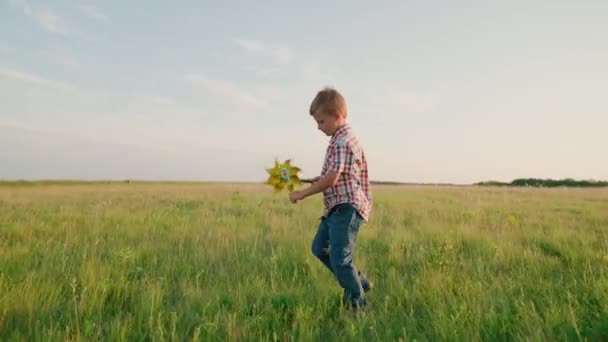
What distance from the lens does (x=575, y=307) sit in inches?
153

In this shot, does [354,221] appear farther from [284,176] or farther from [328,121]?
[328,121]

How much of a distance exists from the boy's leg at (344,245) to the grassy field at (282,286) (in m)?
0.25

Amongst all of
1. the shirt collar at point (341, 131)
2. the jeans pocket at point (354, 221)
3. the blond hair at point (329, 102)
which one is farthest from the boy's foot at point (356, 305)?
the blond hair at point (329, 102)

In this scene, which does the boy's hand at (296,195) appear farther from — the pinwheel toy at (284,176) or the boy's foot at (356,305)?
the boy's foot at (356,305)

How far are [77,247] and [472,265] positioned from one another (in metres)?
5.91

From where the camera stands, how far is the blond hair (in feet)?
13.1

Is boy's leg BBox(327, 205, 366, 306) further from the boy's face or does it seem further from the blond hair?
the blond hair

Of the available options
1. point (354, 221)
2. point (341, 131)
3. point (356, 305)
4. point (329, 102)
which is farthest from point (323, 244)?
point (329, 102)

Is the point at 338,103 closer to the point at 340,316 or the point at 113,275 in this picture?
the point at 340,316

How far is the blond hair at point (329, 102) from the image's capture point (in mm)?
3998

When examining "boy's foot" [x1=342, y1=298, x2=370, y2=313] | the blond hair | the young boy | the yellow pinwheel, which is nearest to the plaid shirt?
the young boy

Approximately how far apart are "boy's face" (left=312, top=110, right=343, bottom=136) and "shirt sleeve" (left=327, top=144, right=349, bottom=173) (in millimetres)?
204

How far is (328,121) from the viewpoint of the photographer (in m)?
4.02

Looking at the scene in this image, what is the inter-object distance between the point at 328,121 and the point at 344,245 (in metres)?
1.19
